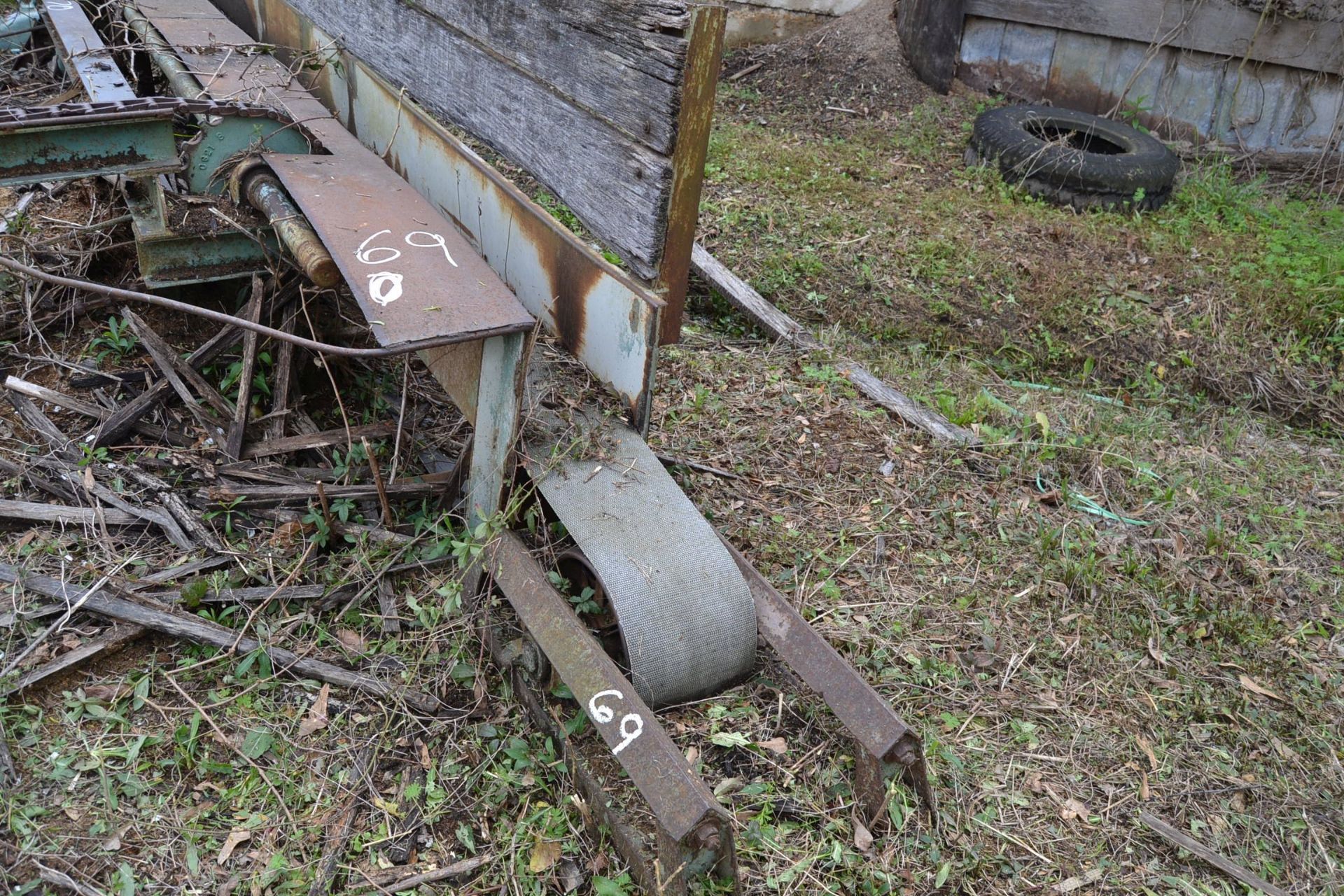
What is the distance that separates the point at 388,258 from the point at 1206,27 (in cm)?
720

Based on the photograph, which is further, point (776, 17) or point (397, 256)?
point (776, 17)

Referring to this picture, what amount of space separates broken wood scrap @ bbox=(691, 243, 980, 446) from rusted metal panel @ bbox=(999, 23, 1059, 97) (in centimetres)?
433

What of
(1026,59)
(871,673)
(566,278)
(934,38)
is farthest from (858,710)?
(1026,59)

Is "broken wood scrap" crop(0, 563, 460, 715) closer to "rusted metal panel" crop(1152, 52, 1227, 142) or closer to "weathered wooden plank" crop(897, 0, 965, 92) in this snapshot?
"weathered wooden plank" crop(897, 0, 965, 92)

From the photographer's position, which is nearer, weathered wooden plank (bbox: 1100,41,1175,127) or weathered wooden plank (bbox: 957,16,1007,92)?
weathered wooden plank (bbox: 1100,41,1175,127)

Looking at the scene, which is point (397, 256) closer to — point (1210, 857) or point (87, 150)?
point (87, 150)

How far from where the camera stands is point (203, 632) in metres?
2.71

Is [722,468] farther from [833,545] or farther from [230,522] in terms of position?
[230,522]

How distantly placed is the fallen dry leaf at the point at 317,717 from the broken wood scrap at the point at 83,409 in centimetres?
117

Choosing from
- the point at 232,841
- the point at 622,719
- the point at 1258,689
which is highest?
the point at 622,719

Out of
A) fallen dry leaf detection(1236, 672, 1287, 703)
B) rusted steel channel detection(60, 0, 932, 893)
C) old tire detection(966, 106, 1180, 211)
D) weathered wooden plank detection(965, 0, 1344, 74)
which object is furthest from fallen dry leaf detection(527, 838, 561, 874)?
weathered wooden plank detection(965, 0, 1344, 74)

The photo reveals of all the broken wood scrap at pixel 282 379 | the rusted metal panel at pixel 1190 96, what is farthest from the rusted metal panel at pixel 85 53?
the rusted metal panel at pixel 1190 96

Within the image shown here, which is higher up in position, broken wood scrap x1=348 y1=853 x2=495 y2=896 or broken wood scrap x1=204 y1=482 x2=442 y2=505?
broken wood scrap x1=204 y1=482 x2=442 y2=505

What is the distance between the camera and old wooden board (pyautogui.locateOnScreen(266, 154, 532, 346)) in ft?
7.69
